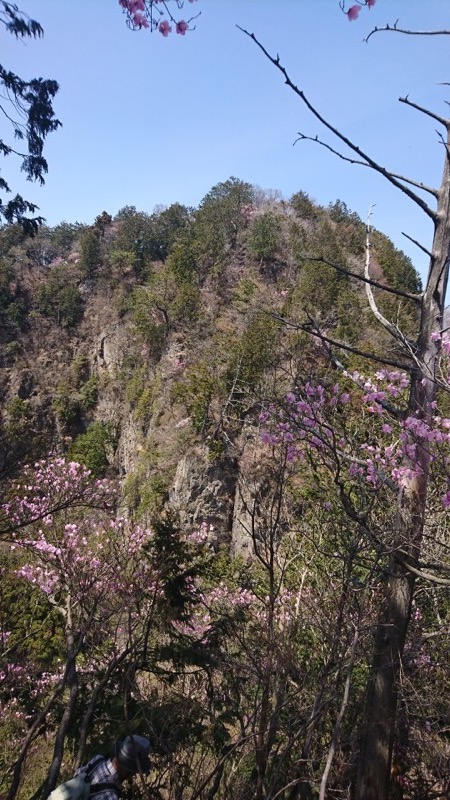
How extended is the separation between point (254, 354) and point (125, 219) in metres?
18.4

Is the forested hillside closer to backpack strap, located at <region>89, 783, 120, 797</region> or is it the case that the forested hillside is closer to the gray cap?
the gray cap

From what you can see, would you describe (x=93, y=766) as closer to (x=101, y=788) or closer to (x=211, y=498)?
(x=101, y=788)

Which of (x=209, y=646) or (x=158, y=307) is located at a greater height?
(x=158, y=307)

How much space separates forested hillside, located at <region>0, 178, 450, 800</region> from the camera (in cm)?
331

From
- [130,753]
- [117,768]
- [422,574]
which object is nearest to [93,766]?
[117,768]

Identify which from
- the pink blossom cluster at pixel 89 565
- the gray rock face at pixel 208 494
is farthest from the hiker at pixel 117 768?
the gray rock face at pixel 208 494

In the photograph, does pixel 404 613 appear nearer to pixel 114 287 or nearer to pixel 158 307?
pixel 158 307

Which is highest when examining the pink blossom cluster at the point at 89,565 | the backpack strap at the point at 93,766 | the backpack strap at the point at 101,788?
the pink blossom cluster at the point at 89,565

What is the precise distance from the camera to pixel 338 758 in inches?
140

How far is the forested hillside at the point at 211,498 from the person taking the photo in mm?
3309

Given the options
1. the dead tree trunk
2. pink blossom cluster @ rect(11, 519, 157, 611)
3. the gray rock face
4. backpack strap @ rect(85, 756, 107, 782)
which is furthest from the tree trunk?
the gray rock face

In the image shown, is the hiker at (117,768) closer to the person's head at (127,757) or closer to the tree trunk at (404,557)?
the person's head at (127,757)

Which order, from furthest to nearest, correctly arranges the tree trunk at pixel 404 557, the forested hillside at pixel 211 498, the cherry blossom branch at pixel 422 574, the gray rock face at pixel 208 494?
1. the gray rock face at pixel 208 494
2. the forested hillside at pixel 211 498
3. the tree trunk at pixel 404 557
4. the cherry blossom branch at pixel 422 574

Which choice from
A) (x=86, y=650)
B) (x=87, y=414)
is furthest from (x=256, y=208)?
(x=86, y=650)
